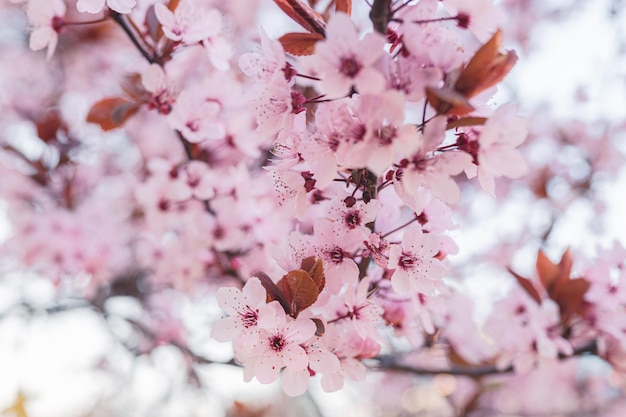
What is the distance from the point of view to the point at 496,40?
728 millimetres

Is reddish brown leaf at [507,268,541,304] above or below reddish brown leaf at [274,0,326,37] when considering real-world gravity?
below

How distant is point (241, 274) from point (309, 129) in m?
0.82

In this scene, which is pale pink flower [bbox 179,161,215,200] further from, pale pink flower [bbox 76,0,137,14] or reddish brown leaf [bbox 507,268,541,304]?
reddish brown leaf [bbox 507,268,541,304]

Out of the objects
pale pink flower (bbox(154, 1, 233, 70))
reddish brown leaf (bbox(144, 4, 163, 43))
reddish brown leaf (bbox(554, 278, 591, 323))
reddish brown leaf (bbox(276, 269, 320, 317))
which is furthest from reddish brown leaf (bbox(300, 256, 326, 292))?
reddish brown leaf (bbox(554, 278, 591, 323))

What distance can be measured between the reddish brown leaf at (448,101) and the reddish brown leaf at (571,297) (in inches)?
32.4

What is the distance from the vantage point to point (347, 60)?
0.69 metres

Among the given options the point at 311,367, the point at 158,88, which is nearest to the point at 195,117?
the point at 158,88

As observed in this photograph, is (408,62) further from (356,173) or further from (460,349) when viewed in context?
(460,349)

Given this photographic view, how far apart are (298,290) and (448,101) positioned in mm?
357

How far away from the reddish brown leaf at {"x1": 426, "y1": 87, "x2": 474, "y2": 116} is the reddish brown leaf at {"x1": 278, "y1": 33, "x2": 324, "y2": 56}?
0.80 ft

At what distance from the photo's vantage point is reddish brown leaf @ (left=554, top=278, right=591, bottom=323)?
1313mm

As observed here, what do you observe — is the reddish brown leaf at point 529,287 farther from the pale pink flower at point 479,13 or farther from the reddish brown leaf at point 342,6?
the reddish brown leaf at point 342,6

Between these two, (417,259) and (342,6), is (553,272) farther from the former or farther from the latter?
(342,6)

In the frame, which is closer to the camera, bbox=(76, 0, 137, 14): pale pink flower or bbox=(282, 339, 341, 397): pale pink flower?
bbox=(282, 339, 341, 397): pale pink flower
